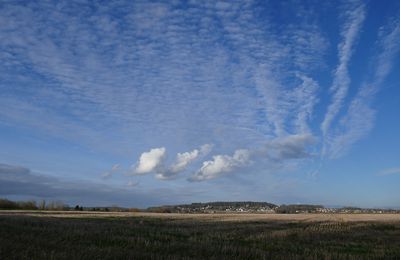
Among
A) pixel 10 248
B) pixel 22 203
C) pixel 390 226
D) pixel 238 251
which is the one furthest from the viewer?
pixel 22 203

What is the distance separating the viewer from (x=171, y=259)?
50.0ft

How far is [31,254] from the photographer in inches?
567

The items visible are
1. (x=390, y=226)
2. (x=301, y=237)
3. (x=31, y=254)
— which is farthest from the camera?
(x=390, y=226)

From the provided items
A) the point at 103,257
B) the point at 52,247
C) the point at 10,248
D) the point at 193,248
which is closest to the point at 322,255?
the point at 193,248

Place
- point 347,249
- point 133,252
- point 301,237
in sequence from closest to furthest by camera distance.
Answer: point 133,252 → point 347,249 → point 301,237

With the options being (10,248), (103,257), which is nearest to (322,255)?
(103,257)

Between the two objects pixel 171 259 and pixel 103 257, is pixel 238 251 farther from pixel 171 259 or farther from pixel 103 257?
pixel 103 257

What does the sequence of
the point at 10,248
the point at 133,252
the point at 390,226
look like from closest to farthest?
1. the point at 10,248
2. the point at 133,252
3. the point at 390,226

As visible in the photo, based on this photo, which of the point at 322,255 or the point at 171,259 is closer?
the point at 171,259

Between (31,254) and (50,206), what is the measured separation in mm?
107087

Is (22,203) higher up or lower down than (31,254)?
higher up

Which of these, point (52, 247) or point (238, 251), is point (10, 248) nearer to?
point (52, 247)

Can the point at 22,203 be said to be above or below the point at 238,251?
above

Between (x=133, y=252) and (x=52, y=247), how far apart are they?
2788 mm
